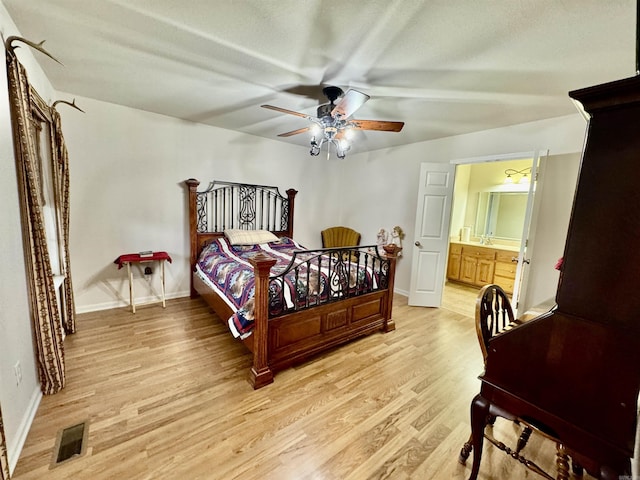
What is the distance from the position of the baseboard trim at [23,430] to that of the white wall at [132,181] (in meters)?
1.79

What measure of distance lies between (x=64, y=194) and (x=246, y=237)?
1.98 metres

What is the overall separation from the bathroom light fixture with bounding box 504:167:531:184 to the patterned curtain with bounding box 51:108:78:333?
6.53m

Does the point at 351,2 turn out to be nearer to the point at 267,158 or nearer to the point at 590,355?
the point at 590,355

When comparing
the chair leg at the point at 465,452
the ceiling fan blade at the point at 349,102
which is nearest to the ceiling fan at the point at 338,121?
the ceiling fan blade at the point at 349,102

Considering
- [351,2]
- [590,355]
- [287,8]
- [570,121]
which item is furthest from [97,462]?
[570,121]

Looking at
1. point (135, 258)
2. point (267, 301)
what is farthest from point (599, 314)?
point (135, 258)

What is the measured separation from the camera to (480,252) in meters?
4.94

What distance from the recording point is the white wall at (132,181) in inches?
124

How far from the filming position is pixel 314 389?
2.11 meters

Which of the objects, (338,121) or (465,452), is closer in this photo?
(465,452)

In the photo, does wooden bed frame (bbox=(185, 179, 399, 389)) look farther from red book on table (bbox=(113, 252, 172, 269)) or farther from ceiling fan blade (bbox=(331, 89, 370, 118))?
ceiling fan blade (bbox=(331, 89, 370, 118))

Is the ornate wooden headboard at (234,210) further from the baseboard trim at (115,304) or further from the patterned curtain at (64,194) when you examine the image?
the patterned curtain at (64,194)

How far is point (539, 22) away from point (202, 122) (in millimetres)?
3760

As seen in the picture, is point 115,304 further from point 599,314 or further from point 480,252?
point 480,252
